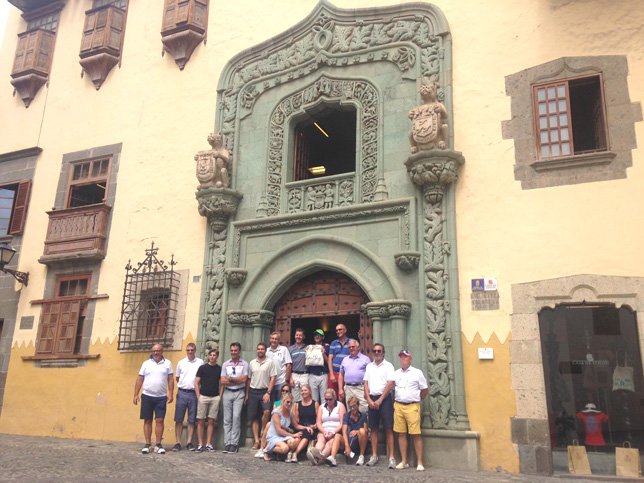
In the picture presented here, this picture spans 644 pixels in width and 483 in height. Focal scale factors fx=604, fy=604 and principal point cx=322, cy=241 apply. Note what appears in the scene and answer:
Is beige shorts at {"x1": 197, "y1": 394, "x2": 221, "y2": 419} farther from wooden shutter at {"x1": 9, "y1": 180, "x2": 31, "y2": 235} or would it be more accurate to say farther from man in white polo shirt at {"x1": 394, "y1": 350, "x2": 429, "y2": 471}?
wooden shutter at {"x1": 9, "y1": 180, "x2": 31, "y2": 235}

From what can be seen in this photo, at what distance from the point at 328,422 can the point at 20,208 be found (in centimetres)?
1024

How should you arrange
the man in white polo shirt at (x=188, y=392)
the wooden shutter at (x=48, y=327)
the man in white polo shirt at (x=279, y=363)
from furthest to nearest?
1. the wooden shutter at (x=48, y=327)
2. the man in white polo shirt at (x=188, y=392)
3. the man in white polo shirt at (x=279, y=363)

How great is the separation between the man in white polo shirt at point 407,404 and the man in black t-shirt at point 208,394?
131 inches

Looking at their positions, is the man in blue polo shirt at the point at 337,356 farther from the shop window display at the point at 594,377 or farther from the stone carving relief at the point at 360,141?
the shop window display at the point at 594,377

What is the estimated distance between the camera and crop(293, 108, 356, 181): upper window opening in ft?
40.5

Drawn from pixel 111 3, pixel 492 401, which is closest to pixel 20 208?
pixel 111 3

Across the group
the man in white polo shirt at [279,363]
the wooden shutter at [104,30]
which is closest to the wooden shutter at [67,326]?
the man in white polo shirt at [279,363]

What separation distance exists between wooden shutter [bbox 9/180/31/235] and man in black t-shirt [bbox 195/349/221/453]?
7.27 meters

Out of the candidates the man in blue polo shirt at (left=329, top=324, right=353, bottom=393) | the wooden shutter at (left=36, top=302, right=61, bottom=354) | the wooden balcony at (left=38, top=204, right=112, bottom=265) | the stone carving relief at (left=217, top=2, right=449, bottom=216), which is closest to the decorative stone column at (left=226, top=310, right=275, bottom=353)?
the man in blue polo shirt at (left=329, top=324, right=353, bottom=393)

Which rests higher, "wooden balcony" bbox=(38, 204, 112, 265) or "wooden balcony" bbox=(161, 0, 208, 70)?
"wooden balcony" bbox=(161, 0, 208, 70)

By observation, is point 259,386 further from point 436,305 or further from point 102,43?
point 102,43

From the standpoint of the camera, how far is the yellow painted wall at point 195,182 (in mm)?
8984

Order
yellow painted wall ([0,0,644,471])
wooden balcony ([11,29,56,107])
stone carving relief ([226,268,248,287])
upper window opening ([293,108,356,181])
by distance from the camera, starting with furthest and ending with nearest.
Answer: wooden balcony ([11,29,56,107]), upper window opening ([293,108,356,181]), stone carving relief ([226,268,248,287]), yellow painted wall ([0,0,644,471])

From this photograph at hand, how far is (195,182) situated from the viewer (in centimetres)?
1280
